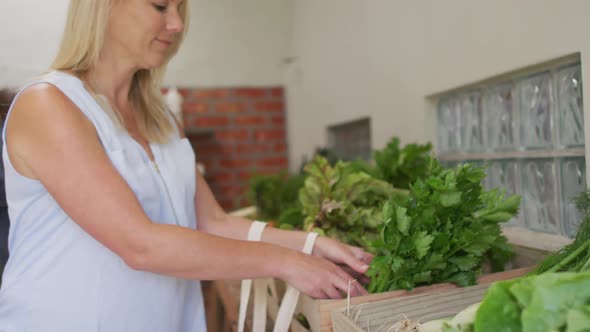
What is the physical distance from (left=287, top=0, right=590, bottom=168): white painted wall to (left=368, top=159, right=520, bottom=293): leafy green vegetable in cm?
39

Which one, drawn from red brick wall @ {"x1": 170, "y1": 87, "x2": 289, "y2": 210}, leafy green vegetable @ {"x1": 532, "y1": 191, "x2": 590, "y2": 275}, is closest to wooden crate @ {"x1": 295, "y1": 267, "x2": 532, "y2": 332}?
leafy green vegetable @ {"x1": 532, "y1": 191, "x2": 590, "y2": 275}

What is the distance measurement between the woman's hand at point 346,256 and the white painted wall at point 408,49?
0.53 m

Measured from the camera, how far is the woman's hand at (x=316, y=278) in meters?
0.88

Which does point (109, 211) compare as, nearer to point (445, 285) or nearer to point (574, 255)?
point (445, 285)

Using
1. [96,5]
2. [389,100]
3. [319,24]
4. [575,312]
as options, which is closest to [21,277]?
[96,5]

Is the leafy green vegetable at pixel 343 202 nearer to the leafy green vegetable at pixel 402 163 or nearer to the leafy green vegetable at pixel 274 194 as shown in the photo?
the leafy green vegetable at pixel 402 163

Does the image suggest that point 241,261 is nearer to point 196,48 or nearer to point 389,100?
point 389,100

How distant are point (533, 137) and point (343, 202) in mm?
507

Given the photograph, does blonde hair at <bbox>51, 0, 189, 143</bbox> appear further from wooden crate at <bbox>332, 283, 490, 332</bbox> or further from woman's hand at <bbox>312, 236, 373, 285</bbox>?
wooden crate at <bbox>332, 283, 490, 332</bbox>

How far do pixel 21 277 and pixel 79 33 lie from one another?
18.8 inches

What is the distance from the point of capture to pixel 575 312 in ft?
1.49

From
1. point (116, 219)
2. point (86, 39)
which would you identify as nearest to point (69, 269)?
point (116, 219)

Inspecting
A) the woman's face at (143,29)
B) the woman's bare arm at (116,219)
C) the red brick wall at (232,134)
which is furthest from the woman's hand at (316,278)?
the red brick wall at (232,134)

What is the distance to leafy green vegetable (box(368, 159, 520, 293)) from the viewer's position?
84 centimetres
